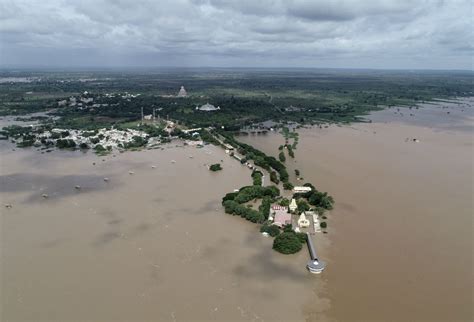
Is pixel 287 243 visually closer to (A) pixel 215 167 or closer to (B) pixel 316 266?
(B) pixel 316 266

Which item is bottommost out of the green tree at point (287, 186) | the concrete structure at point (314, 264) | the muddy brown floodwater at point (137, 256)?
Result: the muddy brown floodwater at point (137, 256)

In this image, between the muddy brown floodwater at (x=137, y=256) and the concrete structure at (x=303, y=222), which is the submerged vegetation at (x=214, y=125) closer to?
the concrete structure at (x=303, y=222)

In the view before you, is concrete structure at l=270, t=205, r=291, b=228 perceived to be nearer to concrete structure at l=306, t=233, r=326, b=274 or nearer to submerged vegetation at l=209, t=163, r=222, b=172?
concrete structure at l=306, t=233, r=326, b=274

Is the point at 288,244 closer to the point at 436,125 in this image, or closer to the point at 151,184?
the point at 151,184

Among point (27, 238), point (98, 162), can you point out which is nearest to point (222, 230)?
point (27, 238)

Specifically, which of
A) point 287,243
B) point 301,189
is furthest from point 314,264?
point 301,189

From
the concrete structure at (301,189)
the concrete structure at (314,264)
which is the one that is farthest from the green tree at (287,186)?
the concrete structure at (314,264)
